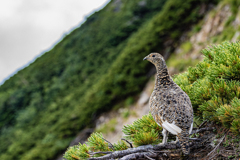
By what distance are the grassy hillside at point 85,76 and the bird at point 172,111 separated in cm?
729

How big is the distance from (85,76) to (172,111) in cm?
1283

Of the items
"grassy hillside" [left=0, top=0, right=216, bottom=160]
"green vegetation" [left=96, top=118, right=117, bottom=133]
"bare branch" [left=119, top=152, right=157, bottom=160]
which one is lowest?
"bare branch" [left=119, top=152, right=157, bottom=160]

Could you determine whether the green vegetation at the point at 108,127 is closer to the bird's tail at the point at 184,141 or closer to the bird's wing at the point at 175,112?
the bird's wing at the point at 175,112

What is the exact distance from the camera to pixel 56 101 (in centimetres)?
1428

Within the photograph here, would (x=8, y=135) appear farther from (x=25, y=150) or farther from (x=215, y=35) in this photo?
(x=215, y=35)

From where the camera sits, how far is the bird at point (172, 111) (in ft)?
6.84

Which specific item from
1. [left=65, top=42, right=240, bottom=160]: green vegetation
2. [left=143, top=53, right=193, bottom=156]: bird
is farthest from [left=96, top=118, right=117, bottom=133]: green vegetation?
[left=143, top=53, right=193, bottom=156]: bird

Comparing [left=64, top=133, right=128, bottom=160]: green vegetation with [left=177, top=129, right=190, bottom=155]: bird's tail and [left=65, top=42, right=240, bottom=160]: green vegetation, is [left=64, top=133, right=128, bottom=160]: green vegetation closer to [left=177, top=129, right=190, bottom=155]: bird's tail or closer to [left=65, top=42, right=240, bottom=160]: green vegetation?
[left=65, top=42, right=240, bottom=160]: green vegetation

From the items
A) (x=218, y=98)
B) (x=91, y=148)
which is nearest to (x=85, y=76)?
(x=91, y=148)

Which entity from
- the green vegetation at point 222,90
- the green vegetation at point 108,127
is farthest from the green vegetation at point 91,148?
the green vegetation at point 108,127

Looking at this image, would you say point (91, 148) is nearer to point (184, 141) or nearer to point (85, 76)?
point (184, 141)

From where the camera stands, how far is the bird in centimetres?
209

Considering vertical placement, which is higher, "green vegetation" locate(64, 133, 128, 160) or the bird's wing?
"green vegetation" locate(64, 133, 128, 160)

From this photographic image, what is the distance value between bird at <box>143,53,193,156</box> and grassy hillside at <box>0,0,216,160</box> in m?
7.29
